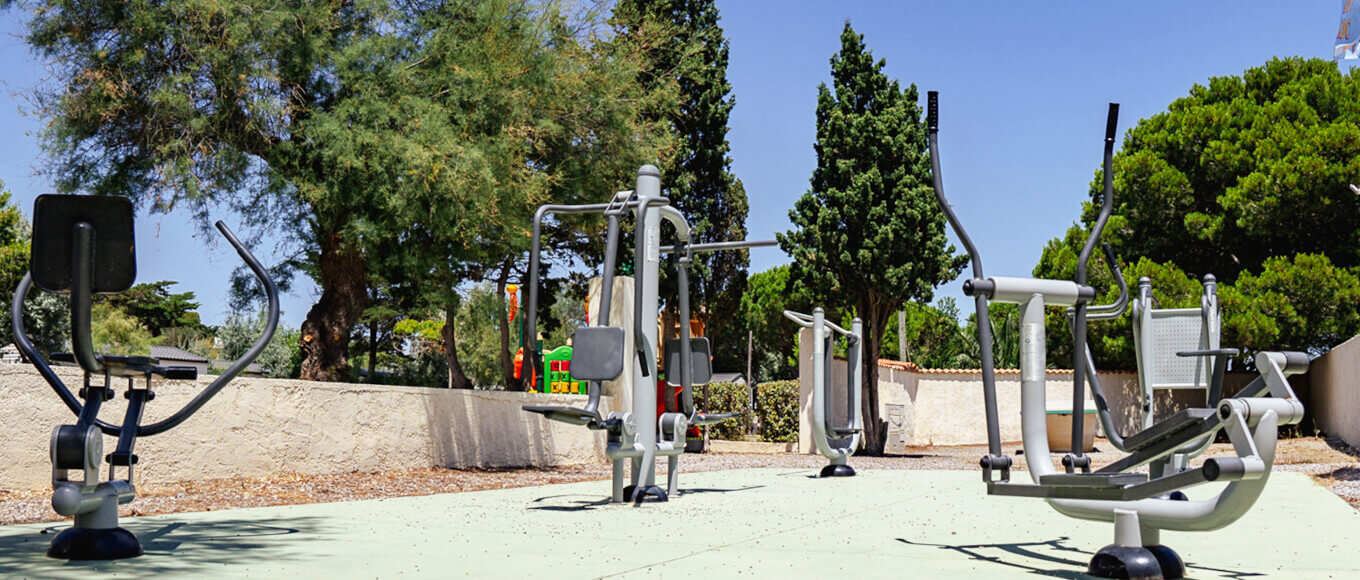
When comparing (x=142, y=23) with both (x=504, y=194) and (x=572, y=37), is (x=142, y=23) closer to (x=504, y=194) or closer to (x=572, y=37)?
(x=504, y=194)

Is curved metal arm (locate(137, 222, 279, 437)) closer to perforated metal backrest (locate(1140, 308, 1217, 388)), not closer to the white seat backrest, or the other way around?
the white seat backrest

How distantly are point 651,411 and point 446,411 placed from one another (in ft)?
15.1

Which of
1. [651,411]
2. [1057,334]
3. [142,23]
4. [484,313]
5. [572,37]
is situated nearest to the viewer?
[651,411]

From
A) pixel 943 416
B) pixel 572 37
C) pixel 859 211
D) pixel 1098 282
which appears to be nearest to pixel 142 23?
pixel 572 37

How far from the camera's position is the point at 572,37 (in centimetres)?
1262

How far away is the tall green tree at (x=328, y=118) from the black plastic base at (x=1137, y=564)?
7.65 metres

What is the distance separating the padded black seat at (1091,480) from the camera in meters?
3.78

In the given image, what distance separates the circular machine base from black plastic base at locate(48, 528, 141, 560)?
3.61 meters

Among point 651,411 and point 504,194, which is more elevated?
point 504,194

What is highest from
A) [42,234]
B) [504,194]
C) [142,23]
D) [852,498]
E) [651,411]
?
[142,23]

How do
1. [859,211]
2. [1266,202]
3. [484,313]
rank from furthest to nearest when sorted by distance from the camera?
[1266,202], [859,211], [484,313]

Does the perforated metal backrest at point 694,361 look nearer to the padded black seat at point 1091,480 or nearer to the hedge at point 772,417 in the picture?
the padded black seat at point 1091,480

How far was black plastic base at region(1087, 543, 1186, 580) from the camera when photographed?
3.67m

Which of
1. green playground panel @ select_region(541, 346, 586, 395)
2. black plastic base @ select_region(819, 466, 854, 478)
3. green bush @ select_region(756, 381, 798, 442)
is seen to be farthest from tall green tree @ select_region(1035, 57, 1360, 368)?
black plastic base @ select_region(819, 466, 854, 478)
